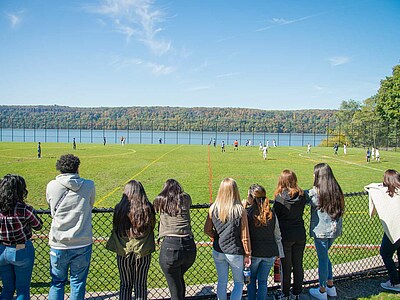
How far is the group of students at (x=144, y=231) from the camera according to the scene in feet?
12.5

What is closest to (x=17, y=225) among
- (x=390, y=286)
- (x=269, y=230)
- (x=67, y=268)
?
(x=67, y=268)

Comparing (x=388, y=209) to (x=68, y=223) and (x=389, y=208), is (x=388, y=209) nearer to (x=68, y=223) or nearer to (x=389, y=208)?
(x=389, y=208)

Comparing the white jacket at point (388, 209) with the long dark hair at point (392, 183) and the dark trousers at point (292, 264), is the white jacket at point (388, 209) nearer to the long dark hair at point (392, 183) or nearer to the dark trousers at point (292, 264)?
the long dark hair at point (392, 183)

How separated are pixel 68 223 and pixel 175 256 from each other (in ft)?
3.89

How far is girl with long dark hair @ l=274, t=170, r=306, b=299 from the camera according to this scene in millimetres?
4473

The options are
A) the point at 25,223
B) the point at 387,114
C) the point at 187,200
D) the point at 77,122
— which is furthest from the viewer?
the point at 77,122

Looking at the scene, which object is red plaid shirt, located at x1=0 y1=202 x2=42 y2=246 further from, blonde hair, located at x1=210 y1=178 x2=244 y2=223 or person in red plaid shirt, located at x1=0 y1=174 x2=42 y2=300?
blonde hair, located at x1=210 y1=178 x2=244 y2=223

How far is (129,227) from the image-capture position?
3.97 metres

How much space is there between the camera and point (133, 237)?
398cm

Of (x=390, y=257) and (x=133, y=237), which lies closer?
(x=133, y=237)

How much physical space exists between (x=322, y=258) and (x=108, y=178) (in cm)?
1593

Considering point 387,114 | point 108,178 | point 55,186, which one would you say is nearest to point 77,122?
point 387,114

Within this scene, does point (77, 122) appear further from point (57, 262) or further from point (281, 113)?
point (57, 262)

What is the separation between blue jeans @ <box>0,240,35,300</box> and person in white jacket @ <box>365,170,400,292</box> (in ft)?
14.3
